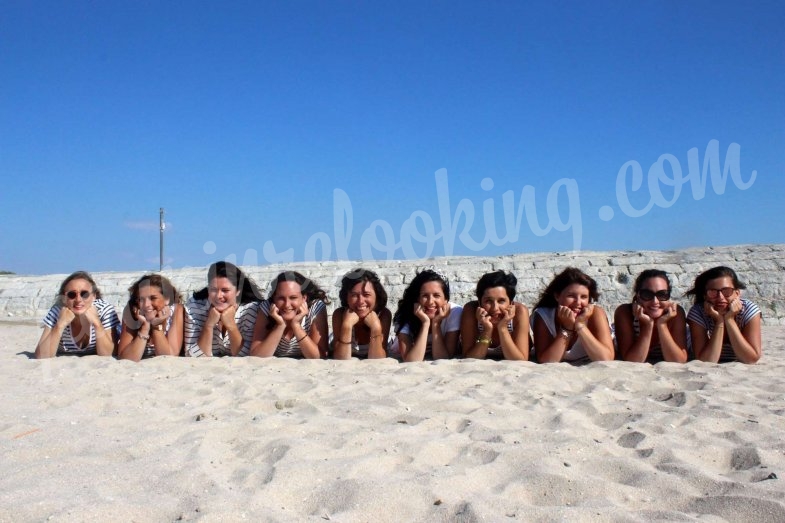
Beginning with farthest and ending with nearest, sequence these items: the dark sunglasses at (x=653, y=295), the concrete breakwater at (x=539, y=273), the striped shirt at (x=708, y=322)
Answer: the concrete breakwater at (x=539, y=273) → the striped shirt at (x=708, y=322) → the dark sunglasses at (x=653, y=295)

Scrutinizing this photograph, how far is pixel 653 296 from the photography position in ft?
17.3

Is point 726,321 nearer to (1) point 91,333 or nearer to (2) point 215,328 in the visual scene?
(2) point 215,328

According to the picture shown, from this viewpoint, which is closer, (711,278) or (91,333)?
(711,278)

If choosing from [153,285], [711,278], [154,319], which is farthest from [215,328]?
[711,278]

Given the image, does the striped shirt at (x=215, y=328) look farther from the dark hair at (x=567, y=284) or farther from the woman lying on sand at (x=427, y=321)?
the dark hair at (x=567, y=284)

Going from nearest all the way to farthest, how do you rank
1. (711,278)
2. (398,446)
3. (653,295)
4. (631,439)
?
(398,446)
(631,439)
(653,295)
(711,278)

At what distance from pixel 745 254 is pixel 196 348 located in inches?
338

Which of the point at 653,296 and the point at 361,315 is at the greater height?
the point at 653,296

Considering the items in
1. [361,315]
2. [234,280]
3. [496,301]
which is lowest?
[361,315]

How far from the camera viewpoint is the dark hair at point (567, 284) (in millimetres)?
5398

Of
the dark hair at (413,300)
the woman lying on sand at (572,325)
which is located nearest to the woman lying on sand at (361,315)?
the dark hair at (413,300)

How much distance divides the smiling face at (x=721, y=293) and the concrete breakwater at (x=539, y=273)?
14.1ft

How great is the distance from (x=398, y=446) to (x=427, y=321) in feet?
8.86

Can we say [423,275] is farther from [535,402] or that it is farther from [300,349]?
[535,402]
